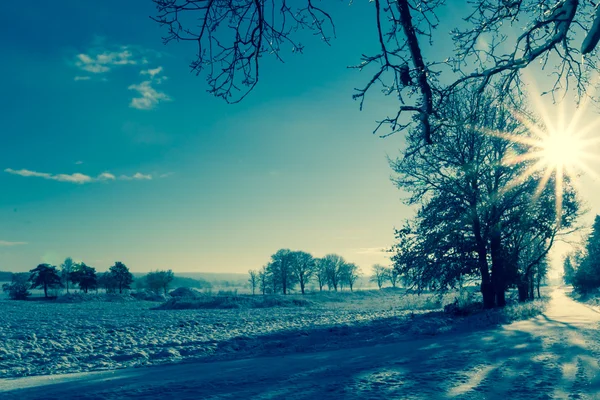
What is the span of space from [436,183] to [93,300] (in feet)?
214

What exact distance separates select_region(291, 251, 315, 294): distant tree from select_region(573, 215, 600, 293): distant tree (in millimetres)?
60097

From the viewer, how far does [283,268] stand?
97.2 metres

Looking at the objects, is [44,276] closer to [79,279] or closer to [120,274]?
[79,279]

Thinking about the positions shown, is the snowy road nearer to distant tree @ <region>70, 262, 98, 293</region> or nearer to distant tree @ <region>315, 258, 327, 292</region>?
distant tree @ <region>70, 262, 98, 293</region>

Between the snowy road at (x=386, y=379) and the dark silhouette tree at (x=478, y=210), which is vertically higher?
the dark silhouette tree at (x=478, y=210)

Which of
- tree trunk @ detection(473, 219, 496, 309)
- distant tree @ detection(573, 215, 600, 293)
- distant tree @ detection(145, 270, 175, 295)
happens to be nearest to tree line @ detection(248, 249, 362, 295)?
distant tree @ detection(145, 270, 175, 295)

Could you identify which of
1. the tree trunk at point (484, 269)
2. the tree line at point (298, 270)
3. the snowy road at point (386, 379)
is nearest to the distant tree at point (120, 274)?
the tree line at point (298, 270)

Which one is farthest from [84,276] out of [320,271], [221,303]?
[221,303]

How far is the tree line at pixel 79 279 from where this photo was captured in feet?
283

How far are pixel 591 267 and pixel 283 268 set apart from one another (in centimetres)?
6604

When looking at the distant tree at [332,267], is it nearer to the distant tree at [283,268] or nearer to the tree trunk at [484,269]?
the distant tree at [283,268]

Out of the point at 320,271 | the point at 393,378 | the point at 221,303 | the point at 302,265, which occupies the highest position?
the point at 302,265

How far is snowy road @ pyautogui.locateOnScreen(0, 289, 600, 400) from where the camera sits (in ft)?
15.1

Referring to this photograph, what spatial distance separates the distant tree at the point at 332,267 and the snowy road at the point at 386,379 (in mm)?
104499
